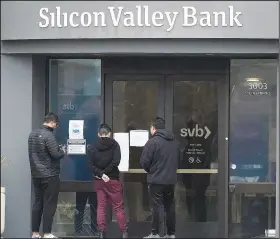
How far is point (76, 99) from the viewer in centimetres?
879

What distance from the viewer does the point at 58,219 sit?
8.82 metres

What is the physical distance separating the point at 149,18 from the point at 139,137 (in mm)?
2038

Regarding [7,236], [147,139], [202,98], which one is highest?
[202,98]

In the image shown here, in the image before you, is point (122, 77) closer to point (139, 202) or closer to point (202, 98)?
point (202, 98)

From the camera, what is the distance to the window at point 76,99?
8773 millimetres

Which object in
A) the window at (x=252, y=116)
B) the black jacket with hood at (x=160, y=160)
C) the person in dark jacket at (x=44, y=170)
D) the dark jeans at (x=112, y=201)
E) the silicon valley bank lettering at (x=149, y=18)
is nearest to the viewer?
the silicon valley bank lettering at (x=149, y=18)

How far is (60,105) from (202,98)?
7.25ft

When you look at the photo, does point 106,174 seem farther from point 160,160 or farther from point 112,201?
point 160,160

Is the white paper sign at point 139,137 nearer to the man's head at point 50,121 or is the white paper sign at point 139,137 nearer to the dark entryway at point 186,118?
the dark entryway at point 186,118

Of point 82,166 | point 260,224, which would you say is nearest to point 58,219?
point 82,166

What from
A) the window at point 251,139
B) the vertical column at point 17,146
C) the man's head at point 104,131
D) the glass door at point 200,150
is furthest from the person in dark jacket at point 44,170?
the window at point 251,139

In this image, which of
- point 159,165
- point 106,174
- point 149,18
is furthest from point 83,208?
point 149,18

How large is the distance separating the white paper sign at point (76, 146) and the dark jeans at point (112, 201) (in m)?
0.83

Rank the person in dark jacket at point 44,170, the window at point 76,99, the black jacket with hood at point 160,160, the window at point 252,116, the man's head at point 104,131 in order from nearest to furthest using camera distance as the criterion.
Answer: the person in dark jacket at point 44,170, the black jacket with hood at point 160,160, the man's head at point 104,131, the window at point 252,116, the window at point 76,99
